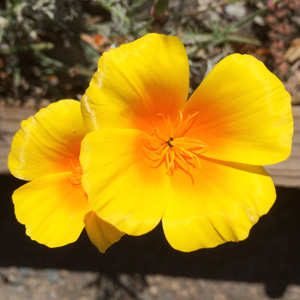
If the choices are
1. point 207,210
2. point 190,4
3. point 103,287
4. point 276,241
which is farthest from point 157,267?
point 190,4

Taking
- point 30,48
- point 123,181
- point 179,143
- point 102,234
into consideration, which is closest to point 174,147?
point 179,143

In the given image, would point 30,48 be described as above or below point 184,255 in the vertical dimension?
above

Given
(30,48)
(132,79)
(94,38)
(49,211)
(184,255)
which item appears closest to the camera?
(132,79)

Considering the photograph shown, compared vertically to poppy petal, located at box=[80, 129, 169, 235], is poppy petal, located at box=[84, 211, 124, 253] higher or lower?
lower

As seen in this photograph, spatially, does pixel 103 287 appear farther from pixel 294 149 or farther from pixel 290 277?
pixel 294 149

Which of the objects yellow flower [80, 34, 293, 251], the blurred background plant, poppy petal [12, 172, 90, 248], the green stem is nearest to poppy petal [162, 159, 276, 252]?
yellow flower [80, 34, 293, 251]

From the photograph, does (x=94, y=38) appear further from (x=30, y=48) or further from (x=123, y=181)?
(x=123, y=181)

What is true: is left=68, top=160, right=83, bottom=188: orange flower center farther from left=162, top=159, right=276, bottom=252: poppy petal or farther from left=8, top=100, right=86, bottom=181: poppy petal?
left=162, top=159, right=276, bottom=252: poppy petal

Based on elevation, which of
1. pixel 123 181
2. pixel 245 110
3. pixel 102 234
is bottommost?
pixel 102 234
